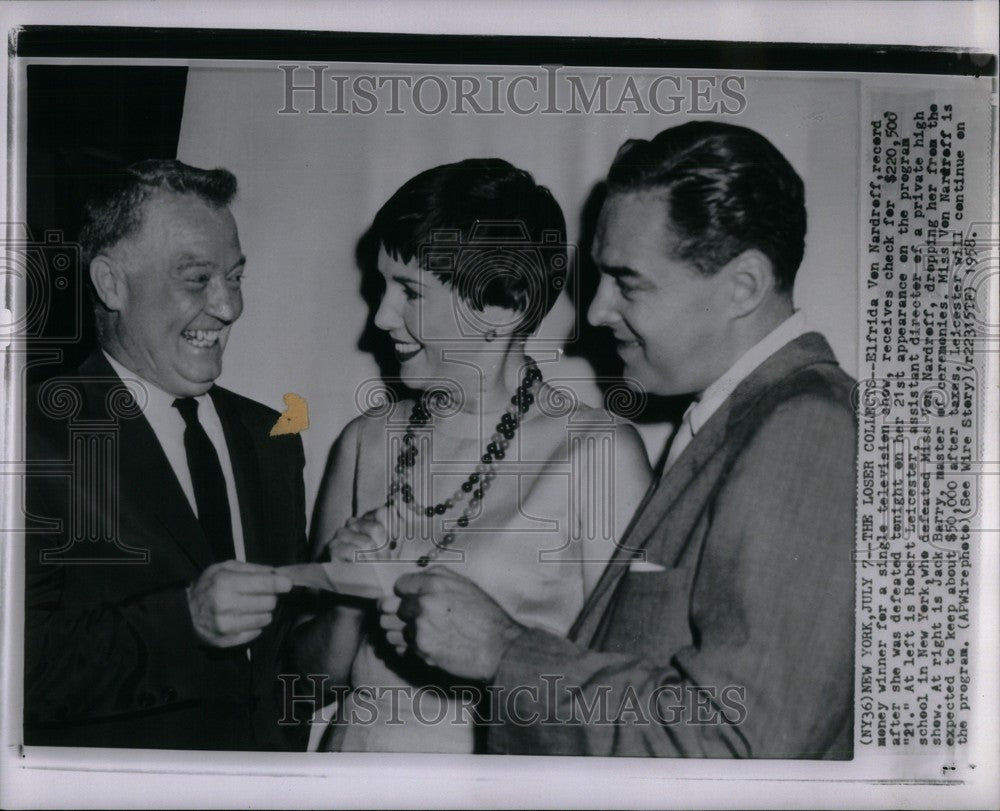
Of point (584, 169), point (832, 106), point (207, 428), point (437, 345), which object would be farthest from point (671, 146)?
point (207, 428)

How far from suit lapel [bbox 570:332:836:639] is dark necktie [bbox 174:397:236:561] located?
0.46 metres

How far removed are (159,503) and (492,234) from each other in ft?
1.80

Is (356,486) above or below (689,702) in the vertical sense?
above

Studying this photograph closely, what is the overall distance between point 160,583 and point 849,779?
0.92m

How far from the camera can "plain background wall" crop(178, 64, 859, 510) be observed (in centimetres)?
108

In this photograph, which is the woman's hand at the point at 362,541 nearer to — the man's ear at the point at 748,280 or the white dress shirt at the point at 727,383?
the white dress shirt at the point at 727,383

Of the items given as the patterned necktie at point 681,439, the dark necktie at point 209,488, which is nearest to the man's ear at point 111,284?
the dark necktie at point 209,488

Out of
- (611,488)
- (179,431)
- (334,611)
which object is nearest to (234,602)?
(334,611)

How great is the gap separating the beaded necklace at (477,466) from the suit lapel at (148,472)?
254 mm

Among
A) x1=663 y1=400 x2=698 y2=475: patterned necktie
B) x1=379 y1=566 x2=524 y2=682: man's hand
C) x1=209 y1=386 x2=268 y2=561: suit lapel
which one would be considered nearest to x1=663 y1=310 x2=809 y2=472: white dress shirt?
x1=663 y1=400 x2=698 y2=475: patterned necktie

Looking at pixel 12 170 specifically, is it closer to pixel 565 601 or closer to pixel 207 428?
pixel 207 428

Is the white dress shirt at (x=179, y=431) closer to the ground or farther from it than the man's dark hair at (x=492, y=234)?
closer to the ground

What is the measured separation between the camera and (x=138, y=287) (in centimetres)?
108

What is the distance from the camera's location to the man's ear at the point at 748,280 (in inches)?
41.2
